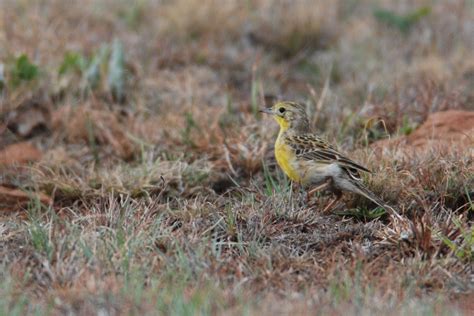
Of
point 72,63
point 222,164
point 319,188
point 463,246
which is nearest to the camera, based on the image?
point 463,246

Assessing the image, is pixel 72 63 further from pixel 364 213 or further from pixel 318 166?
pixel 364 213

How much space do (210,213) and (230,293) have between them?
4.45 ft

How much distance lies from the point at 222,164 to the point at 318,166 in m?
1.58

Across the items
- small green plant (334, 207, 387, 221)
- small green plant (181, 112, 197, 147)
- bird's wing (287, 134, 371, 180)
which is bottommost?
small green plant (181, 112, 197, 147)

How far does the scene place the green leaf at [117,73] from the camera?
9492 mm

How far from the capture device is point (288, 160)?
6652 mm

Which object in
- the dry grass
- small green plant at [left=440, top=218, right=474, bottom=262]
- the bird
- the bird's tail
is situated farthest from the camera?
the bird

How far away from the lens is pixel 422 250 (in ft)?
18.1

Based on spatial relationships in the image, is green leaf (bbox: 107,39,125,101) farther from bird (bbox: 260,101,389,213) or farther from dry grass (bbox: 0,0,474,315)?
bird (bbox: 260,101,389,213)

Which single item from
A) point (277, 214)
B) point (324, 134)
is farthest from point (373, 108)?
point (277, 214)

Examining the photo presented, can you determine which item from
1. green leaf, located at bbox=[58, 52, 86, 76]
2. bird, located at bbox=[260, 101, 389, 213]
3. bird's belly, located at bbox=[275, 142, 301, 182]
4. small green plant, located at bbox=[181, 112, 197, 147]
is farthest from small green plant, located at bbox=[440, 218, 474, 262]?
green leaf, located at bbox=[58, 52, 86, 76]

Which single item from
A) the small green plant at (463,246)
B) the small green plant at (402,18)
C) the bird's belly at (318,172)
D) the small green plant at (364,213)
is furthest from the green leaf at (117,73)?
the small green plant at (463,246)

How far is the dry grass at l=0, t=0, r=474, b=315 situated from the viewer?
5043 millimetres

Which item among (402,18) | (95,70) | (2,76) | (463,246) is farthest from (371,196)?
(402,18)
